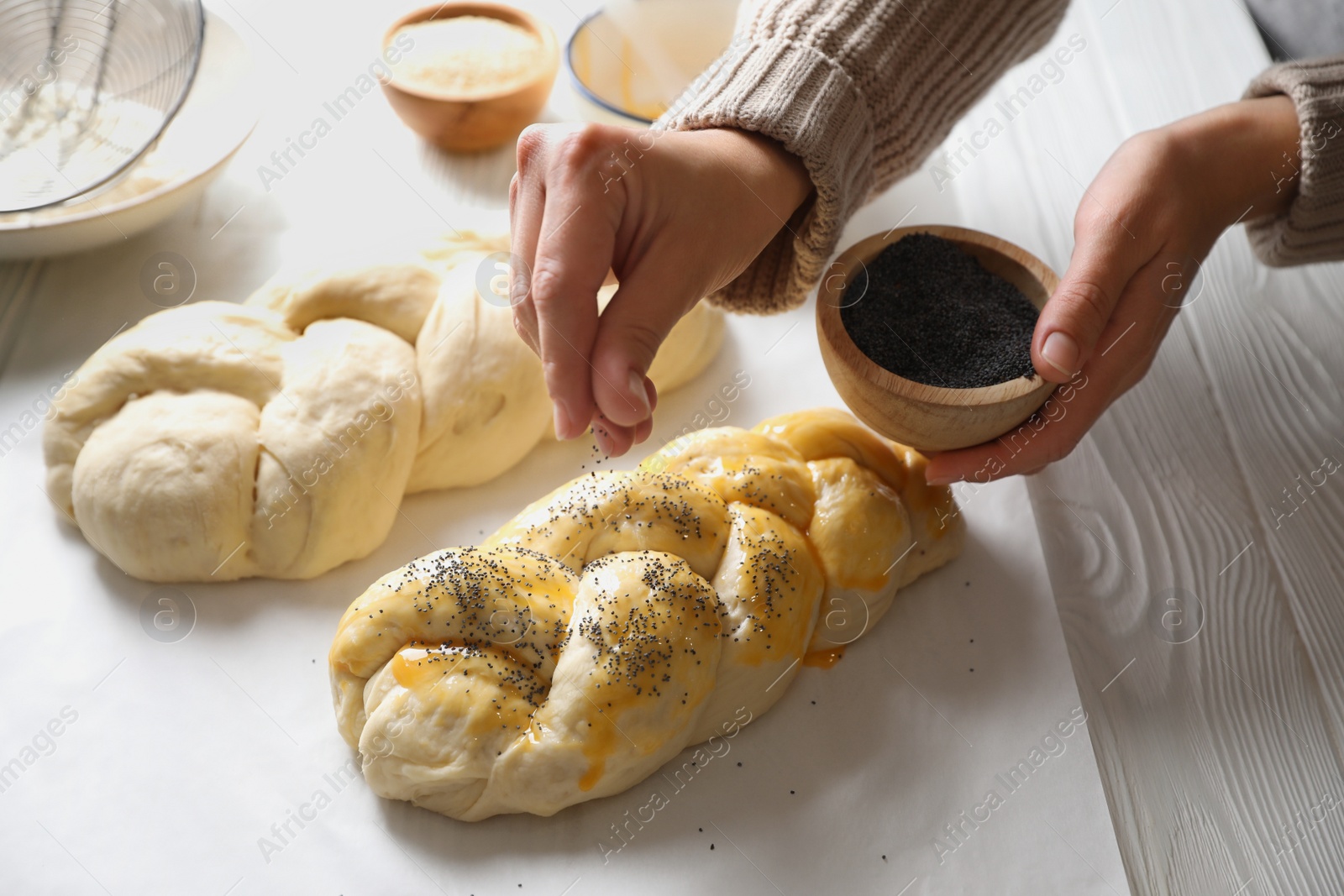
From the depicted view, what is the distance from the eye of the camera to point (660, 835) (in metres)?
1.37

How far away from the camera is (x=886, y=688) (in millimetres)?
1535

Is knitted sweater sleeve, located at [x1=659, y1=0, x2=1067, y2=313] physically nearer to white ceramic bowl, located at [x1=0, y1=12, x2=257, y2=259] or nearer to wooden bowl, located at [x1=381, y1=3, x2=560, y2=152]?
wooden bowl, located at [x1=381, y1=3, x2=560, y2=152]

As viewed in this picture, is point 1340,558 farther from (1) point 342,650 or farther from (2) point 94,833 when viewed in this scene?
(2) point 94,833

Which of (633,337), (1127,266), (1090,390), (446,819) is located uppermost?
(633,337)

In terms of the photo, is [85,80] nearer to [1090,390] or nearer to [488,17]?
[488,17]

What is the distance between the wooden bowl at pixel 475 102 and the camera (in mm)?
2113

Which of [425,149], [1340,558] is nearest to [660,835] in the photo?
[1340,558]

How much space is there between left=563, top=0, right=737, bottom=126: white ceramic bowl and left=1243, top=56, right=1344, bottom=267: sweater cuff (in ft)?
3.71

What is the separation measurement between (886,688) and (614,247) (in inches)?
32.8

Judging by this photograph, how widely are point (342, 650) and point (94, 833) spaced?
42 cm

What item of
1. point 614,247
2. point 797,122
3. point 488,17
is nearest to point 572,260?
point 614,247

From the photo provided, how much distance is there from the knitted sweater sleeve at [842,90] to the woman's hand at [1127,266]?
322 millimetres

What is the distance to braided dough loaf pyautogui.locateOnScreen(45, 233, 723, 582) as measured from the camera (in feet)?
4.95

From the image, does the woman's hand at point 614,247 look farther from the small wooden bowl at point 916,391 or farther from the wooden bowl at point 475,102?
the wooden bowl at point 475,102
